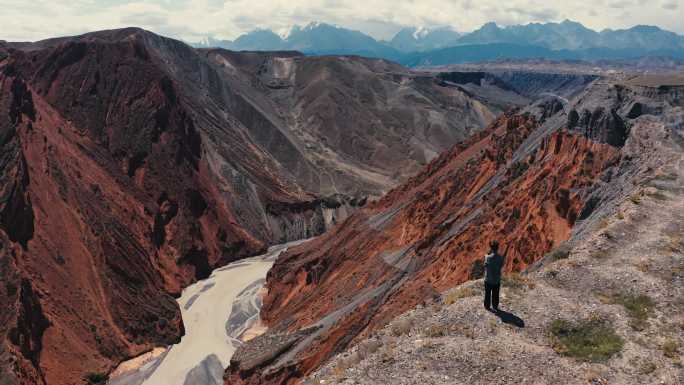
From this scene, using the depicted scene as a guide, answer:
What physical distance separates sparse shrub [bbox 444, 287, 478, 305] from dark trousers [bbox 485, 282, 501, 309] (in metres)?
1.03

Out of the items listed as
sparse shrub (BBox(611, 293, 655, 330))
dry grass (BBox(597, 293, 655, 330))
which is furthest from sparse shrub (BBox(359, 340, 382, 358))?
sparse shrub (BBox(611, 293, 655, 330))

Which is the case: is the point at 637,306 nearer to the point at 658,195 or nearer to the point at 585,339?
the point at 585,339

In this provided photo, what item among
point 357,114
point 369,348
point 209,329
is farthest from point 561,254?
point 357,114

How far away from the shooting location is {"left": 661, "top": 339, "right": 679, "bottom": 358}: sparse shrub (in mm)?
11242

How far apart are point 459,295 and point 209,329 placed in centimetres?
3053

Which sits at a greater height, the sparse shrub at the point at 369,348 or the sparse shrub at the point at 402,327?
the sparse shrub at the point at 402,327

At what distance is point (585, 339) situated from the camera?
39.1 ft

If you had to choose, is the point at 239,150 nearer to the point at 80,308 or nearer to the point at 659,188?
the point at 80,308

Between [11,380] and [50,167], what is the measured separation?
2050 centimetres

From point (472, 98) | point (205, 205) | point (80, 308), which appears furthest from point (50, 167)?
point (472, 98)

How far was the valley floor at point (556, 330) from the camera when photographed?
11.0 m

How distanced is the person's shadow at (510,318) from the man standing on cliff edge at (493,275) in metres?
0.18

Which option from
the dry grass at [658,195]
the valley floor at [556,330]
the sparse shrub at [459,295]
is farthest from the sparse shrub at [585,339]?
the dry grass at [658,195]

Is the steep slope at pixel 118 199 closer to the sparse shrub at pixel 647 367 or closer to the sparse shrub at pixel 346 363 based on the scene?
the sparse shrub at pixel 346 363
